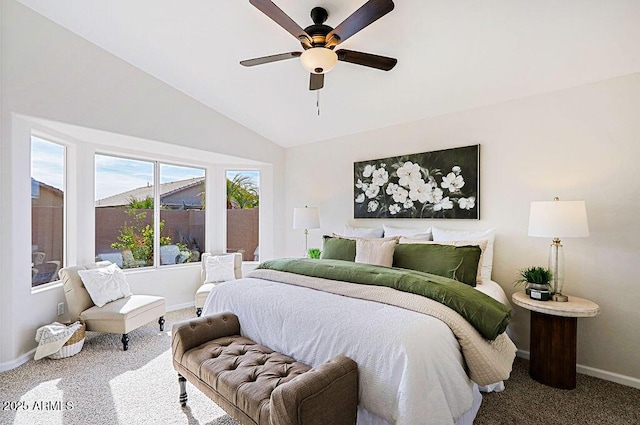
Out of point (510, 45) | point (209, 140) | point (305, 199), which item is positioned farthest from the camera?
point (305, 199)

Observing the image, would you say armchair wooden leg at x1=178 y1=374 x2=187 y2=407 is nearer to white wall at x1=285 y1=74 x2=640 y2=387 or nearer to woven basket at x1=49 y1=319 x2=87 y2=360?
woven basket at x1=49 y1=319 x2=87 y2=360

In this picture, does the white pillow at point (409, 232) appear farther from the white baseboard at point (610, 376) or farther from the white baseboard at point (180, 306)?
the white baseboard at point (180, 306)

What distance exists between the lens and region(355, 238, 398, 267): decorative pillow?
3.02 metres

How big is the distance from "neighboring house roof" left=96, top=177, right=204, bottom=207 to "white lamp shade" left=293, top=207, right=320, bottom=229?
180 centimetres

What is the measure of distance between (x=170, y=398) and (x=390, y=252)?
6.92ft

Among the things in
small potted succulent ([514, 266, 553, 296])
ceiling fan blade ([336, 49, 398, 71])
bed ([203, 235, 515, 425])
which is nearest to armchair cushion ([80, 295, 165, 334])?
bed ([203, 235, 515, 425])

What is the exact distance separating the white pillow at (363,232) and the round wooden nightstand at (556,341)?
1.61 m

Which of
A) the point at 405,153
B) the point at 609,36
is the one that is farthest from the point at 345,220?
the point at 609,36

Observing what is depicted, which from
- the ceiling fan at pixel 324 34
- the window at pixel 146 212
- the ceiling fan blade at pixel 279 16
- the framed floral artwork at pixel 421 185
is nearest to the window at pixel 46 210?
the window at pixel 146 212

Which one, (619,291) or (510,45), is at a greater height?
(510,45)

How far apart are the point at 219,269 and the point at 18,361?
7.12 ft

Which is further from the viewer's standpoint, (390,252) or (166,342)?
(166,342)

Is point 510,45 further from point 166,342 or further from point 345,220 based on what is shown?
point 166,342

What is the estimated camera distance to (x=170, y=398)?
239 cm
